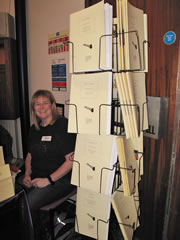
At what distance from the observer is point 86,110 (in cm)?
89

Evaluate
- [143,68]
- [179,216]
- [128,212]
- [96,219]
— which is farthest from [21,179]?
[143,68]

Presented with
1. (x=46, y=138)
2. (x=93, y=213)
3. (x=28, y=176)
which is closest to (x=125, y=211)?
(x=93, y=213)

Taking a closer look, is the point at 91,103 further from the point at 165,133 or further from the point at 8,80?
the point at 8,80

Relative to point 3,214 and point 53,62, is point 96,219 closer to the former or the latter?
point 3,214

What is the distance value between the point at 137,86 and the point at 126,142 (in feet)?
0.92

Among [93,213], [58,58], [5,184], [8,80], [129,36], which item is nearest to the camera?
[129,36]

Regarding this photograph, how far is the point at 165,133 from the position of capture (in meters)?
1.20

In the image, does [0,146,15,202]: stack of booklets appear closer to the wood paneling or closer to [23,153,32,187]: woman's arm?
[23,153,32,187]: woman's arm

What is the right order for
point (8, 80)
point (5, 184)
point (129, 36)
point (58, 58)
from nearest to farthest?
1. point (129, 36)
2. point (5, 184)
3. point (58, 58)
4. point (8, 80)

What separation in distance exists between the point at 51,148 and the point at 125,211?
770 millimetres

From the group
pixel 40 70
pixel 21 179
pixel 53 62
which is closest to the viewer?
pixel 21 179

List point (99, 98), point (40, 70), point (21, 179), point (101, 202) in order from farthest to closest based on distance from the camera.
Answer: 1. point (40, 70)
2. point (21, 179)
3. point (101, 202)
4. point (99, 98)

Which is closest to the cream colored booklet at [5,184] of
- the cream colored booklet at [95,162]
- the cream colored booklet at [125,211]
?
the cream colored booklet at [95,162]

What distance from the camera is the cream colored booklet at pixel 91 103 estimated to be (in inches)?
32.7
